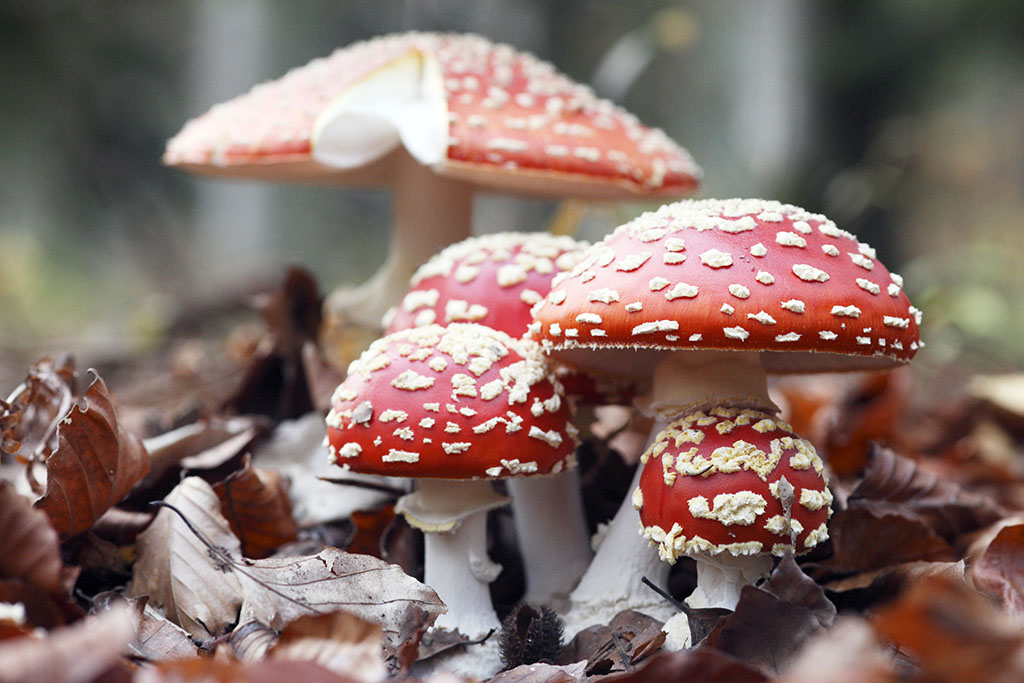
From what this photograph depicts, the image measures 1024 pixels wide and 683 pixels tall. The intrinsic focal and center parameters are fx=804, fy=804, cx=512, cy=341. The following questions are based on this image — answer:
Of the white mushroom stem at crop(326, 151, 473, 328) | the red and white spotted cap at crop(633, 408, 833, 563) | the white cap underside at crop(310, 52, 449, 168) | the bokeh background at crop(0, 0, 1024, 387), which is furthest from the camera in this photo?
the bokeh background at crop(0, 0, 1024, 387)

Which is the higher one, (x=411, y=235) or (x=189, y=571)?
(x=411, y=235)

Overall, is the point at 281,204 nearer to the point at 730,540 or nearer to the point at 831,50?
the point at 831,50

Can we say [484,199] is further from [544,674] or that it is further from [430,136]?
[544,674]

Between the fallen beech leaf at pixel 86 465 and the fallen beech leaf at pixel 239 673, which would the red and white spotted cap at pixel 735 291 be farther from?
the fallen beech leaf at pixel 86 465

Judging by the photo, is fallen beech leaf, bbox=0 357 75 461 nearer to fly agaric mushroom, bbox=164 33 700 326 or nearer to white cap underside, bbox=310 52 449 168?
fly agaric mushroom, bbox=164 33 700 326

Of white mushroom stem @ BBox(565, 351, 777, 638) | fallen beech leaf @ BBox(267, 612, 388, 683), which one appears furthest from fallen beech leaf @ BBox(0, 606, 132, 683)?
white mushroom stem @ BBox(565, 351, 777, 638)

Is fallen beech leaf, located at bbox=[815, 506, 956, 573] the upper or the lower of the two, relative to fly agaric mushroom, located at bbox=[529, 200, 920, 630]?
lower

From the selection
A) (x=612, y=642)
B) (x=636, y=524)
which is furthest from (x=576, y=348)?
(x=612, y=642)
